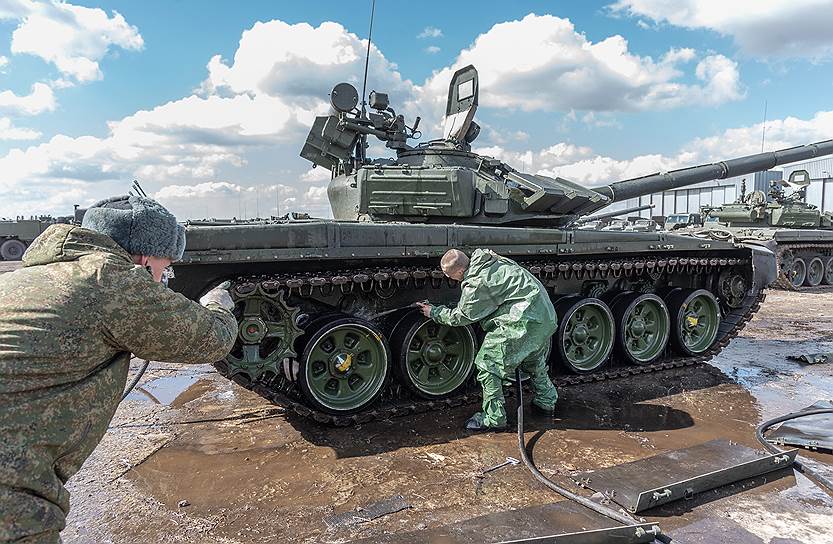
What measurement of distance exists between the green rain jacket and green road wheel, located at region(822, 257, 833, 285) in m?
19.0

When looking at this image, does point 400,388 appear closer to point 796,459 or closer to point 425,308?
point 425,308

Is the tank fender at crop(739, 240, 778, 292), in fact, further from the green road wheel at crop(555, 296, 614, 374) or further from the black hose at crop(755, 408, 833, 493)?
the black hose at crop(755, 408, 833, 493)

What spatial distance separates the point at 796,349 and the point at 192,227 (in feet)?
32.9

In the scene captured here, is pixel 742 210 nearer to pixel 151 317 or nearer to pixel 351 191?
pixel 351 191

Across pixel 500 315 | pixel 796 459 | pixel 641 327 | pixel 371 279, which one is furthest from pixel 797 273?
pixel 371 279

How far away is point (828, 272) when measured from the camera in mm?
20875

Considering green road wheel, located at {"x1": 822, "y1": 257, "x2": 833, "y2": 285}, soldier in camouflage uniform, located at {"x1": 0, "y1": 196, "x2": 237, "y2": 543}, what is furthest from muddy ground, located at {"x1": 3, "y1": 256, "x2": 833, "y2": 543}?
green road wheel, located at {"x1": 822, "y1": 257, "x2": 833, "y2": 285}

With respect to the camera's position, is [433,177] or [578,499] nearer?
[578,499]

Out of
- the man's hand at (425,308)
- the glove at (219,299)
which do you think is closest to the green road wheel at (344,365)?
the man's hand at (425,308)

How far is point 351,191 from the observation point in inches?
331

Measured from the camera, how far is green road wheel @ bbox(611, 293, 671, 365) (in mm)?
8500

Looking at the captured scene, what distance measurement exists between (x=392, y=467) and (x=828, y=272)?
21.0m

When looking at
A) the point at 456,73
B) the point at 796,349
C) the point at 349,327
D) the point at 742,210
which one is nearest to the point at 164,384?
the point at 349,327

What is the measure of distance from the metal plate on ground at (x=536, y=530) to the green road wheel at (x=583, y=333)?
368 centimetres
